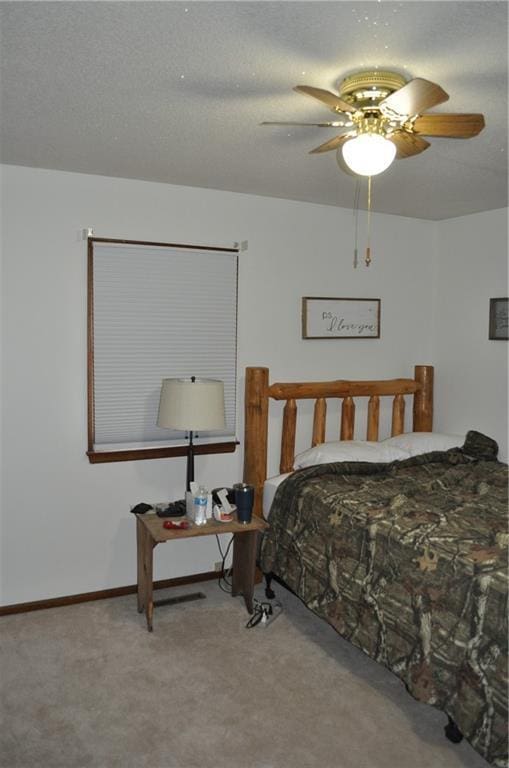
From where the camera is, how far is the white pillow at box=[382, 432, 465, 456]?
156 inches

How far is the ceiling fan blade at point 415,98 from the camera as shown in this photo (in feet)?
5.55

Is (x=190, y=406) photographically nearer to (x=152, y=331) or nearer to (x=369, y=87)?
(x=152, y=331)

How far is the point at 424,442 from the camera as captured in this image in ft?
13.1

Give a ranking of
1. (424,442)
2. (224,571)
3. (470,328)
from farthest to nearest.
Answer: (470,328) → (424,442) → (224,571)

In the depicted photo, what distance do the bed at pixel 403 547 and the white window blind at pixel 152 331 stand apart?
324 mm

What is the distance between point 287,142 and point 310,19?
1.04 meters

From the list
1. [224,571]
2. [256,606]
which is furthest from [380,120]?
[224,571]

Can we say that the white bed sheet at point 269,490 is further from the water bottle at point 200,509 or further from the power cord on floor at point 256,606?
the water bottle at point 200,509

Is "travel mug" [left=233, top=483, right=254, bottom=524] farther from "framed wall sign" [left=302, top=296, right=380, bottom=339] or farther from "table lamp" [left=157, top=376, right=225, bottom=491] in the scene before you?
"framed wall sign" [left=302, top=296, right=380, bottom=339]

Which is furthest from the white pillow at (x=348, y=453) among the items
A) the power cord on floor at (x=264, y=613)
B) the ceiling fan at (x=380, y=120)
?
the ceiling fan at (x=380, y=120)

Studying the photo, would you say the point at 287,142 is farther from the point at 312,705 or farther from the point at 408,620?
the point at 312,705

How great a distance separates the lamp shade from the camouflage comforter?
61cm

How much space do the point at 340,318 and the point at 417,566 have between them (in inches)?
78.3

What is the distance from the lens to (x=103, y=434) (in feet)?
11.5
